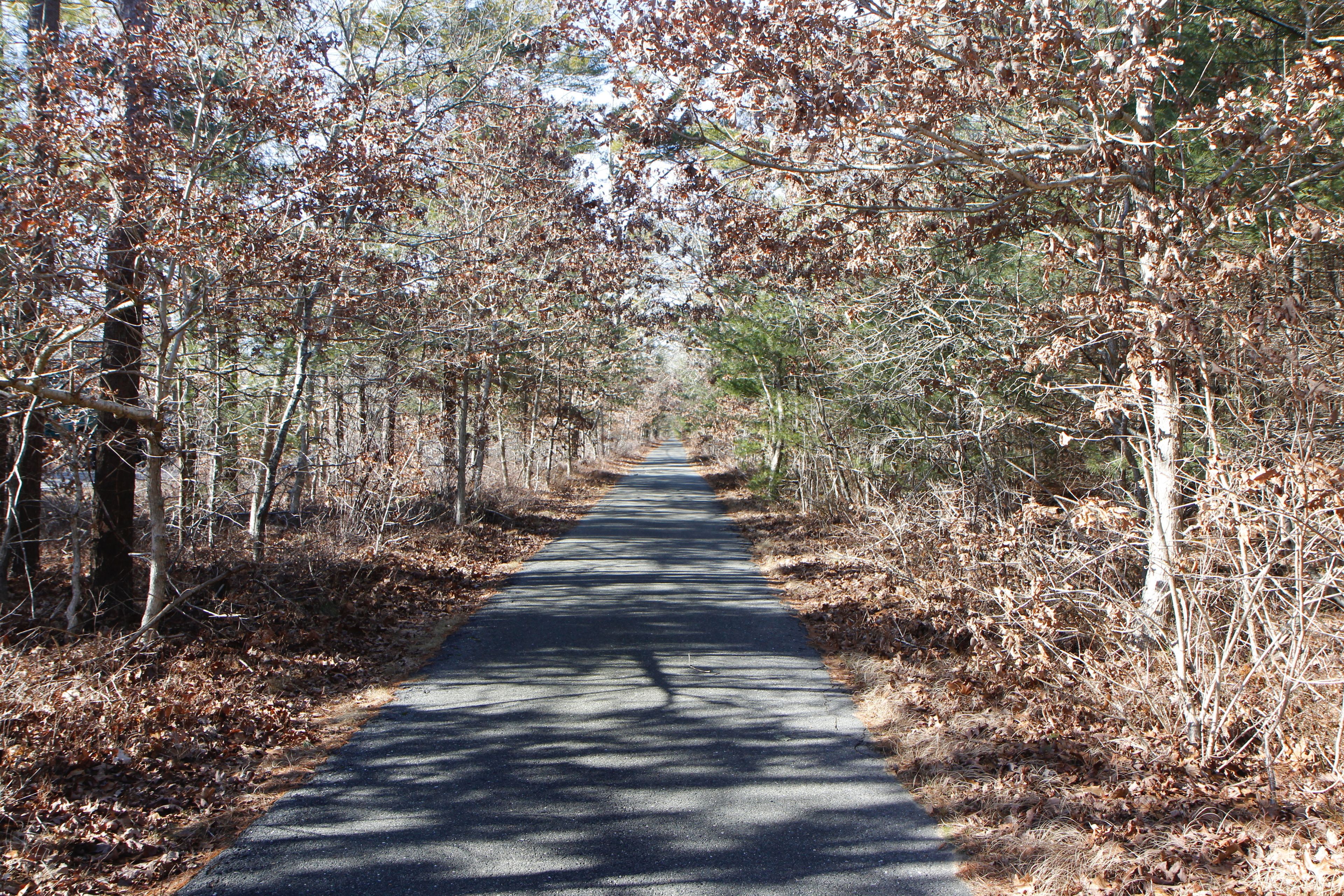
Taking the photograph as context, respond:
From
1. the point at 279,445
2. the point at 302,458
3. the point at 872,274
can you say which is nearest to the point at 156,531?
the point at 279,445

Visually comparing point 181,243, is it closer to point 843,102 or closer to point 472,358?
point 843,102

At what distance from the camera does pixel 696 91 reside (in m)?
6.70

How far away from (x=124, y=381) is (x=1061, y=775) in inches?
321

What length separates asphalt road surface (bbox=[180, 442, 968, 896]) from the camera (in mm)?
3984

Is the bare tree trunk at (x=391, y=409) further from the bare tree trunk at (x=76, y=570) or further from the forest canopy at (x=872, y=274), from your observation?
the bare tree trunk at (x=76, y=570)

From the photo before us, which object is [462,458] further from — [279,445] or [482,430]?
[279,445]

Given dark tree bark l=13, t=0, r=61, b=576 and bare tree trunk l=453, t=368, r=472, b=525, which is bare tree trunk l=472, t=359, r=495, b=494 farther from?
dark tree bark l=13, t=0, r=61, b=576

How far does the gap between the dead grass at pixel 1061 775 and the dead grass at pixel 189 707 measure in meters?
4.02

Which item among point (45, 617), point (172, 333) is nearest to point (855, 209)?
point (172, 333)

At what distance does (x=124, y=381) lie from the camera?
7.48 metres

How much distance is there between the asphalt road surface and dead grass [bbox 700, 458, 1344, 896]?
310 millimetres

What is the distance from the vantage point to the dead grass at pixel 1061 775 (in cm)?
386

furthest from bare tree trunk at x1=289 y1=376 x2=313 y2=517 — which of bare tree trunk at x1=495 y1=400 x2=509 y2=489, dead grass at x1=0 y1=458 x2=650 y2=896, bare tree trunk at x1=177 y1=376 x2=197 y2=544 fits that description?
bare tree trunk at x1=495 y1=400 x2=509 y2=489

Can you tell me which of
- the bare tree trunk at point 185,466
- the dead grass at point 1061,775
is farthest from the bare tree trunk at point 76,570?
the dead grass at point 1061,775
